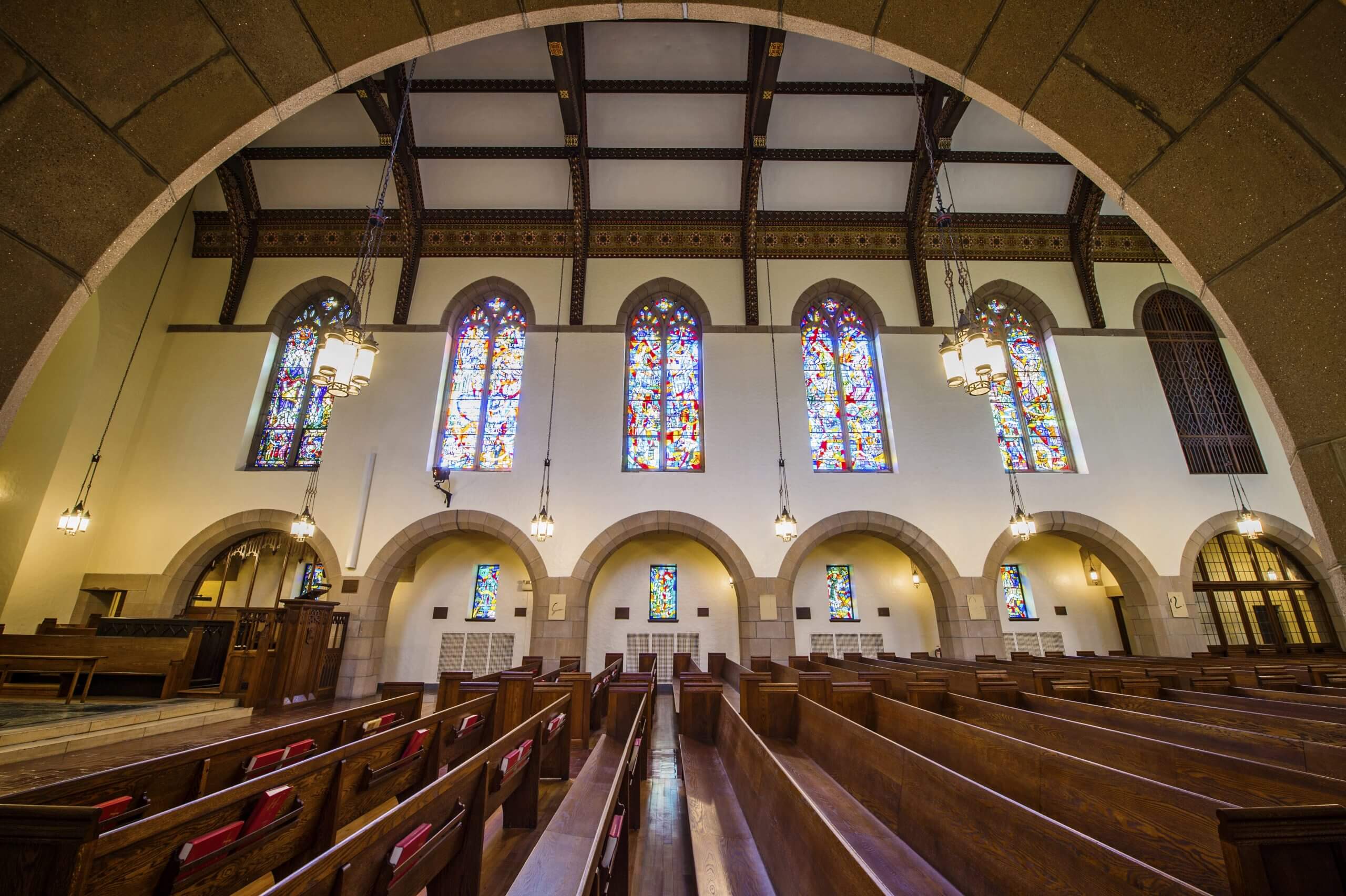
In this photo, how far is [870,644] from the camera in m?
8.91

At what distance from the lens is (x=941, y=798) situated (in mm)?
1396

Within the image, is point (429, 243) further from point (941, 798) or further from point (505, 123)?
point (941, 798)

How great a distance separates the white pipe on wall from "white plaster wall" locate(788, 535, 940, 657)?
6.80 meters

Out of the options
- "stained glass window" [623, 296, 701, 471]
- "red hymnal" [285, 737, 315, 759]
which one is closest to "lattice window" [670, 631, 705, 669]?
"stained glass window" [623, 296, 701, 471]

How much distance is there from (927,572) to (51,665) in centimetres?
997

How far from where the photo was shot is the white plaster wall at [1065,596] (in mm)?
8820

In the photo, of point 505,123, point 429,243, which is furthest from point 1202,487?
point 429,243

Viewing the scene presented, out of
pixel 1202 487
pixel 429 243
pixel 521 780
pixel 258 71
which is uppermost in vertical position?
pixel 429 243

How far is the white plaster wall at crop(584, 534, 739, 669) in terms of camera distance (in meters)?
8.80

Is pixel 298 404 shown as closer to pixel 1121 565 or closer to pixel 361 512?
pixel 361 512

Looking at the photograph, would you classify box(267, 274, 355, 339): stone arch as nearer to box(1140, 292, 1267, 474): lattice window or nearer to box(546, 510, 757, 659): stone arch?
box(546, 510, 757, 659): stone arch

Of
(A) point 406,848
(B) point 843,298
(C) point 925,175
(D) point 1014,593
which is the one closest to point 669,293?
(B) point 843,298

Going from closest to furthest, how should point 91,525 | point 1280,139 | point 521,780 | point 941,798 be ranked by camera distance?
point 1280,139, point 941,798, point 521,780, point 91,525

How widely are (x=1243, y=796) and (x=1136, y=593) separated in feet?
27.3
